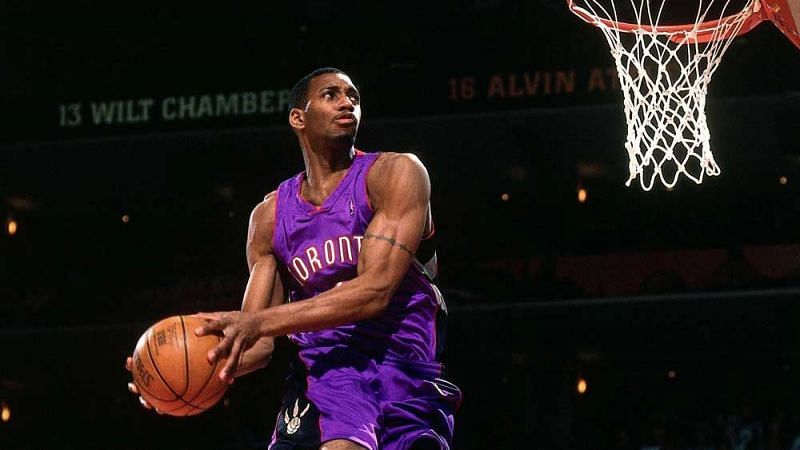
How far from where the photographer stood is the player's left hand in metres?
3.12

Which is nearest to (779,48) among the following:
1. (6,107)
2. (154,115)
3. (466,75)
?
(466,75)

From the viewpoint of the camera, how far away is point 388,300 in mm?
3396

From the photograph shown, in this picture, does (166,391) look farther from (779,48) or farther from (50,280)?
(50,280)

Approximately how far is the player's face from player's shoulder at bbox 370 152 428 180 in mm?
153

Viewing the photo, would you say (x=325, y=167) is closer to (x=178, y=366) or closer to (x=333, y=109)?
(x=333, y=109)

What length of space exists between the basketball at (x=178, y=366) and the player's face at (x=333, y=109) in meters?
0.80

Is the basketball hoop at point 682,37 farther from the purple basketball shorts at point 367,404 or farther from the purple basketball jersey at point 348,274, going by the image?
the purple basketball shorts at point 367,404

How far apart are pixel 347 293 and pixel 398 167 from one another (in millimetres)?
457

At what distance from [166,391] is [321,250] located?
2.04 ft

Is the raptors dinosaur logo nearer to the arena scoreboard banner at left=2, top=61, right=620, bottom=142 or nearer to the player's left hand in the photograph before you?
the player's left hand

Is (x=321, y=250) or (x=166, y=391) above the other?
(x=321, y=250)

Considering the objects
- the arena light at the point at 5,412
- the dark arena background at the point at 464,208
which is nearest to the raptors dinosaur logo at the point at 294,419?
the dark arena background at the point at 464,208

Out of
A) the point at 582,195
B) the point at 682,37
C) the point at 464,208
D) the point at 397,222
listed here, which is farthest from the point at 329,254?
the point at 464,208

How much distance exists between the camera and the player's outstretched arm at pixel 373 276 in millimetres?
3145
